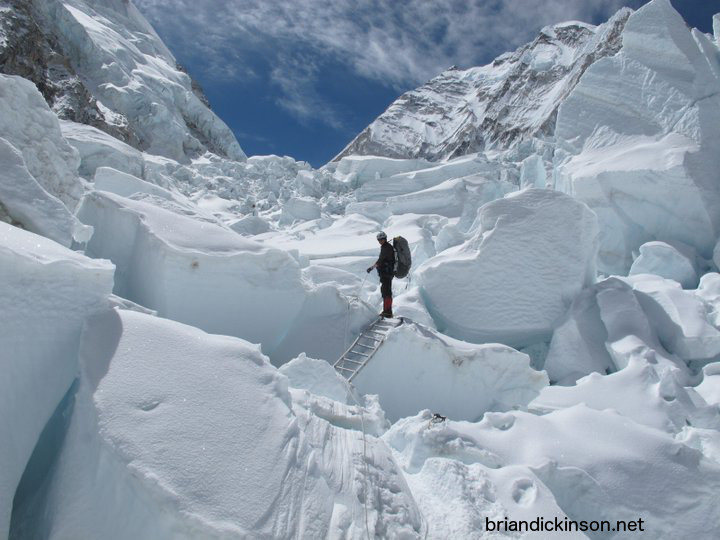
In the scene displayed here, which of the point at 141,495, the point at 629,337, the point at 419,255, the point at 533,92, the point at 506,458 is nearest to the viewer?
the point at 141,495

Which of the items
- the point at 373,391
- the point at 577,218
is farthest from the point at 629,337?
the point at 373,391

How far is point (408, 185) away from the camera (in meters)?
23.0

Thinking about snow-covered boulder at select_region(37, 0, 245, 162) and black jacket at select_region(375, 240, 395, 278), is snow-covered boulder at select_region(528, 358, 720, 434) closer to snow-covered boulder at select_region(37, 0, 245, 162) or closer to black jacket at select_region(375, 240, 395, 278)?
black jacket at select_region(375, 240, 395, 278)

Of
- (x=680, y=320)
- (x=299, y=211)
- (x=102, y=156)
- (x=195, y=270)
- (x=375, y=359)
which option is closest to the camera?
(x=195, y=270)

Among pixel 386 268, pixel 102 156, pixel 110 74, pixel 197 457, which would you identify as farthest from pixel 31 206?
pixel 110 74

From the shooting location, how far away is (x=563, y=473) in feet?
8.84

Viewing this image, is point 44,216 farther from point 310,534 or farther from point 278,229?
point 278,229

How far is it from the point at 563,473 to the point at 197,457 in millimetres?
1902

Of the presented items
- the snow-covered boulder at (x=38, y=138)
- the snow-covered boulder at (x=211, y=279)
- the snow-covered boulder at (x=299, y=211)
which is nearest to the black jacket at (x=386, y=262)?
the snow-covered boulder at (x=211, y=279)

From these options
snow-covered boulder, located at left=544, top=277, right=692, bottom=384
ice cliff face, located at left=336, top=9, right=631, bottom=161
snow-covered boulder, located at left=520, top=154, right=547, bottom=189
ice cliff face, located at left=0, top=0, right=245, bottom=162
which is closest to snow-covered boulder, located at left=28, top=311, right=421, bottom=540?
snow-covered boulder, located at left=544, top=277, right=692, bottom=384

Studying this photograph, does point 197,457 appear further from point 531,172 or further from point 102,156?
point 102,156

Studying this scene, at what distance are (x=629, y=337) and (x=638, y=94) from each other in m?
7.80

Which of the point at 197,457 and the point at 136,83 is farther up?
the point at 136,83

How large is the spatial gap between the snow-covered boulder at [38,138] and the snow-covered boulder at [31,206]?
3.53 ft
